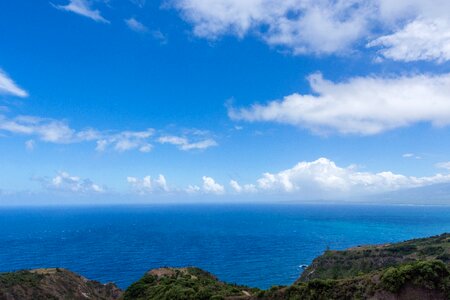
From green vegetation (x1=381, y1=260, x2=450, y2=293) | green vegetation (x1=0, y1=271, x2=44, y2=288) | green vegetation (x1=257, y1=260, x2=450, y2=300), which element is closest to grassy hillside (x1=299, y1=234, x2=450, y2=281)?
green vegetation (x1=257, y1=260, x2=450, y2=300)

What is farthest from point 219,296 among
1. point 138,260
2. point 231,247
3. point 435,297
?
point 231,247

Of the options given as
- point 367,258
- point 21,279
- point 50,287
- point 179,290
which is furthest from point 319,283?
point 367,258

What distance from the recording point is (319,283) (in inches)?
1453

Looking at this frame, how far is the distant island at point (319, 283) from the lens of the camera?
1277 inches

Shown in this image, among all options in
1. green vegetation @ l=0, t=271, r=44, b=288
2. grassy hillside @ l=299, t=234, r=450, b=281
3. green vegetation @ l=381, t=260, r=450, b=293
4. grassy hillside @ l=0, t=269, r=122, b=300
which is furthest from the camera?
grassy hillside @ l=299, t=234, r=450, b=281

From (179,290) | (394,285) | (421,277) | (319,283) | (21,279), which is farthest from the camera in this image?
(21,279)

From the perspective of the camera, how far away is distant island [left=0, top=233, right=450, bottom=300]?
106 feet

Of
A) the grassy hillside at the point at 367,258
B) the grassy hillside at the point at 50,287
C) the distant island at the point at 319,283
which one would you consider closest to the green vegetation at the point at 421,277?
the distant island at the point at 319,283

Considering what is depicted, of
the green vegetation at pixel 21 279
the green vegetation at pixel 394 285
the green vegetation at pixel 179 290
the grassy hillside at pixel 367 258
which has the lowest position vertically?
the grassy hillside at pixel 367 258

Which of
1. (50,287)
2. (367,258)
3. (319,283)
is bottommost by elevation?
(367,258)

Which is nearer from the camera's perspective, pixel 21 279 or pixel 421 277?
pixel 421 277

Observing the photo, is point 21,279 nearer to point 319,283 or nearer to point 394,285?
point 319,283

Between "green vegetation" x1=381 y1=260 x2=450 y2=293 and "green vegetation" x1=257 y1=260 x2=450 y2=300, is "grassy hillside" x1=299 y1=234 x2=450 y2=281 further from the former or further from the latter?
"green vegetation" x1=381 y1=260 x2=450 y2=293

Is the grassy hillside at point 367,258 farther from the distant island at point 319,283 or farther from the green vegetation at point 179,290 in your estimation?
the green vegetation at point 179,290
